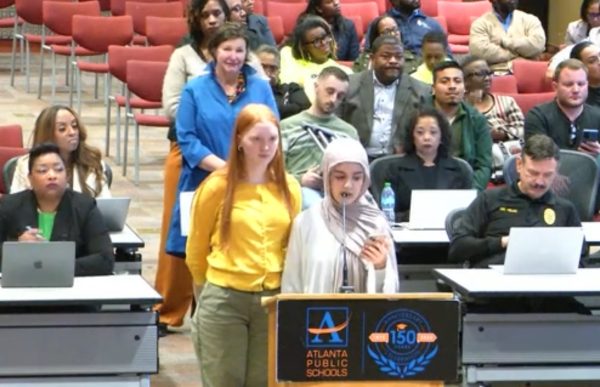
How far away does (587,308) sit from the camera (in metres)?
6.34

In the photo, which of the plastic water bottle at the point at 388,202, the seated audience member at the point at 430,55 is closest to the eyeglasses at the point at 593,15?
the seated audience member at the point at 430,55

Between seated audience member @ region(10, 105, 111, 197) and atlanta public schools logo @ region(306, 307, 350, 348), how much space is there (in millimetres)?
2364

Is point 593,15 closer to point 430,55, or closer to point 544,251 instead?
point 430,55

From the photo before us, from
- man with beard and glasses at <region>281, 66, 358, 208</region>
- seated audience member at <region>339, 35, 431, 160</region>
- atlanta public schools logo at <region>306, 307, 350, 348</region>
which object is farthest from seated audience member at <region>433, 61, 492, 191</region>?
atlanta public schools logo at <region>306, 307, 350, 348</region>

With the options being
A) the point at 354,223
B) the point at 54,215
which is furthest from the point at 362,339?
the point at 54,215

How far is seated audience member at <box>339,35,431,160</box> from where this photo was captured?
8.52 meters

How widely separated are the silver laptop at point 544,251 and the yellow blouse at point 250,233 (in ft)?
4.03

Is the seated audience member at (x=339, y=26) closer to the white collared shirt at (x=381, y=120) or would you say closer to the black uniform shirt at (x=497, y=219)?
the white collared shirt at (x=381, y=120)

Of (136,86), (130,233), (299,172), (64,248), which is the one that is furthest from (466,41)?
(64,248)

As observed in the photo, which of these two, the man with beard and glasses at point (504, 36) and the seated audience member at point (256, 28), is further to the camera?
the man with beard and glasses at point (504, 36)

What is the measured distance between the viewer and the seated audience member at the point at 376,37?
981 cm

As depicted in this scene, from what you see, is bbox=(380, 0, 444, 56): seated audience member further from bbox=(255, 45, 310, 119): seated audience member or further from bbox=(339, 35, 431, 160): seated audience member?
bbox=(339, 35, 431, 160): seated audience member

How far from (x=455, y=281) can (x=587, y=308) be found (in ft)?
2.02

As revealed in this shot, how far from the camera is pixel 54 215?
21.0 ft
